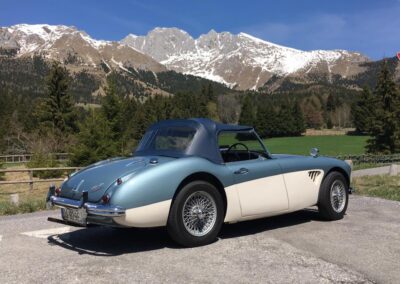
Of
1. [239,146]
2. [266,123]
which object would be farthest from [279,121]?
[239,146]

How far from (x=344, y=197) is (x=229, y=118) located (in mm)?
161916

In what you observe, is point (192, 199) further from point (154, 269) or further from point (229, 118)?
point (229, 118)

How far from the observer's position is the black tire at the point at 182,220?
208 inches

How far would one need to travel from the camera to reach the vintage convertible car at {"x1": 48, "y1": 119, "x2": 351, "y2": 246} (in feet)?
16.8

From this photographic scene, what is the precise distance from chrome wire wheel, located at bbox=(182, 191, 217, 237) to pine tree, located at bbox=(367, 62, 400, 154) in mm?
38596

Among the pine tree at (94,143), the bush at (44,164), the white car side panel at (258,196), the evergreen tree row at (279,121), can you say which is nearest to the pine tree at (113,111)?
the pine tree at (94,143)

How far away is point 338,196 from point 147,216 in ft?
11.5

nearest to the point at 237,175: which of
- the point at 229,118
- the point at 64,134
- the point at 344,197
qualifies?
the point at 344,197

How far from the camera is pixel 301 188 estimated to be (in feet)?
22.1

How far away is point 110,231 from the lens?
21.4 feet

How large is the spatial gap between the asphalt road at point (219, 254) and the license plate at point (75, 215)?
1.13ft

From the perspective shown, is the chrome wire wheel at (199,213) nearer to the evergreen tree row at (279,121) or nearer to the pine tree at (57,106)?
the pine tree at (57,106)

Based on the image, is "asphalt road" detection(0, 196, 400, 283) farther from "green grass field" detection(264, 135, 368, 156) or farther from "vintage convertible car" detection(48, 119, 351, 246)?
"green grass field" detection(264, 135, 368, 156)

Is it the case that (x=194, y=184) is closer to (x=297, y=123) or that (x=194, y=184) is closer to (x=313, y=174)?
(x=313, y=174)
